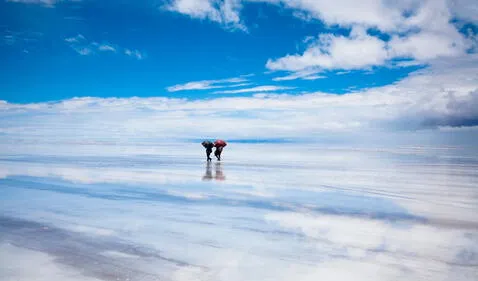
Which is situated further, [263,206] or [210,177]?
[210,177]

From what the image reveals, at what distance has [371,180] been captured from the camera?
20.4 m

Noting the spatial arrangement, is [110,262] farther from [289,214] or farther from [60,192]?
[60,192]

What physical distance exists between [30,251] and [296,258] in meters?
4.96

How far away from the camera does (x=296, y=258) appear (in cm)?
730

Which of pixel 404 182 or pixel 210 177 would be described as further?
pixel 210 177

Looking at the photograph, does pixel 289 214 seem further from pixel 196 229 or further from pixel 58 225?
pixel 58 225

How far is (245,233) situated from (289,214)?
2.55 m

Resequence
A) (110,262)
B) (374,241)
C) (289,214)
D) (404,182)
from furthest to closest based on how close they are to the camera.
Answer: (404,182) < (289,214) < (374,241) < (110,262)

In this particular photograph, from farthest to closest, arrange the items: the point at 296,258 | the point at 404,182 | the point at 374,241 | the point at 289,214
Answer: the point at 404,182 < the point at 289,214 < the point at 374,241 < the point at 296,258

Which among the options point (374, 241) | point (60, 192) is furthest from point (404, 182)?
point (60, 192)

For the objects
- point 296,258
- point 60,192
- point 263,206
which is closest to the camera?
point 296,258

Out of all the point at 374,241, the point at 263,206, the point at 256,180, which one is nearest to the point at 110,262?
the point at 374,241

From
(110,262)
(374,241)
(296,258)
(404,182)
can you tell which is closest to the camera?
(110,262)

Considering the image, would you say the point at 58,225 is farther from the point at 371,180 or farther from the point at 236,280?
the point at 371,180
